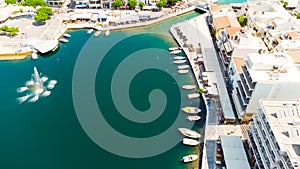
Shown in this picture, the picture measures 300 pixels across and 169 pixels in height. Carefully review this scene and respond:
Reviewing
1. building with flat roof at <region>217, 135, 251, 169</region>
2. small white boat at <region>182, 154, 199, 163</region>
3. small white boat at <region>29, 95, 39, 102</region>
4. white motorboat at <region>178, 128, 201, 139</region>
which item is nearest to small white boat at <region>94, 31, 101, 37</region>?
small white boat at <region>29, 95, 39, 102</region>

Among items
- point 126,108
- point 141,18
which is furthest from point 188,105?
point 141,18

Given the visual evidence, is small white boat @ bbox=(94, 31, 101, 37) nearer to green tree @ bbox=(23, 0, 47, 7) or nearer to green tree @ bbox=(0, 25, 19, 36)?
green tree @ bbox=(0, 25, 19, 36)

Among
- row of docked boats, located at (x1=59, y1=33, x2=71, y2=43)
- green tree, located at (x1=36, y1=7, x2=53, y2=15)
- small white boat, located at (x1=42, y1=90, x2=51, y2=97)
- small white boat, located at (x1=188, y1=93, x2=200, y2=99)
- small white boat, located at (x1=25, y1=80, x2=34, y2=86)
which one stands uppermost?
green tree, located at (x1=36, y1=7, x2=53, y2=15)

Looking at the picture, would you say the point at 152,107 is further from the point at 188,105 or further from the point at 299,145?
the point at 299,145

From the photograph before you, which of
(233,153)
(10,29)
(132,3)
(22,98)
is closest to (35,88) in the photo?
(22,98)

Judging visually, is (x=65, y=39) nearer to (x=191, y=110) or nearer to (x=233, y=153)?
(x=191, y=110)

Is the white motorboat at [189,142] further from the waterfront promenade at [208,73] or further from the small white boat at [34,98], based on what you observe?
the small white boat at [34,98]
